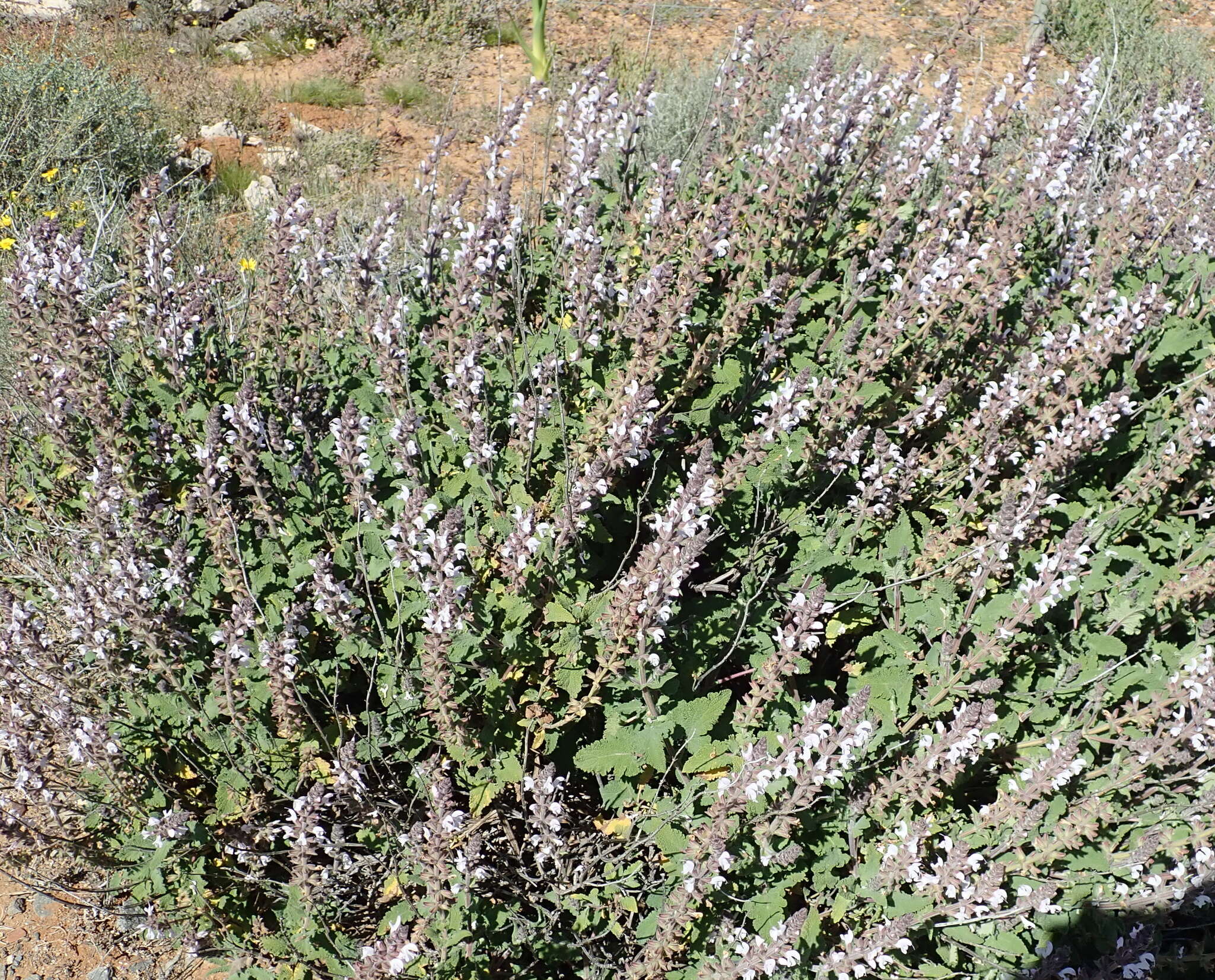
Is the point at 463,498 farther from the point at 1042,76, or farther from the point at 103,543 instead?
the point at 1042,76

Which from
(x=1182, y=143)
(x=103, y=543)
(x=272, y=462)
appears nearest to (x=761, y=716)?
(x=272, y=462)

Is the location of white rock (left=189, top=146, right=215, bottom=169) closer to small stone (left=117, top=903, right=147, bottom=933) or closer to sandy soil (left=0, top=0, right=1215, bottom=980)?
sandy soil (left=0, top=0, right=1215, bottom=980)

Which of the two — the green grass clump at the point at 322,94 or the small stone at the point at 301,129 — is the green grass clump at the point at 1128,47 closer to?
the small stone at the point at 301,129

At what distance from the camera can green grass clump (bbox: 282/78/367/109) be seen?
31.7 feet

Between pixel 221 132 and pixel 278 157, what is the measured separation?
90 cm

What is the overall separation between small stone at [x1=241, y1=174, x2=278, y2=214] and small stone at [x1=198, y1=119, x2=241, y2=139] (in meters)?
1.14

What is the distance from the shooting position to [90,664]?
2.91m

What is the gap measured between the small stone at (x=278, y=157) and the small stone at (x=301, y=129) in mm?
197

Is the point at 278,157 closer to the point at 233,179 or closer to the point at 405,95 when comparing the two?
the point at 233,179

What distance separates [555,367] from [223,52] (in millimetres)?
9765

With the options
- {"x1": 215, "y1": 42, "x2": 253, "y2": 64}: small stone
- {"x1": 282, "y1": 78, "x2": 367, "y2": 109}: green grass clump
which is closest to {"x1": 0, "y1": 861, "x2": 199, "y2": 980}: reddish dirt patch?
{"x1": 282, "y1": 78, "x2": 367, "y2": 109}: green grass clump

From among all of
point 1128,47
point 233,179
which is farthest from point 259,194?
point 1128,47

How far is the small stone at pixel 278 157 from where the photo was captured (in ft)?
27.1

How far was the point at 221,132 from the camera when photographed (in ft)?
29.1
